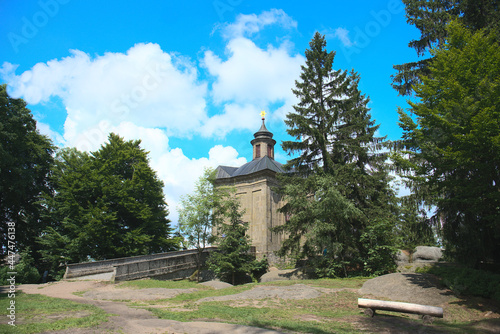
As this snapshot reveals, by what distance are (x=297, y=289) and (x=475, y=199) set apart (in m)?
7.97

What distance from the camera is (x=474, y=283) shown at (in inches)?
463

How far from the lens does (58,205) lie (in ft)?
95.0

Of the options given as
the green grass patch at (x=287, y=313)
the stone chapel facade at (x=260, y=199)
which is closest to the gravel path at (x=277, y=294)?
the green grass patch at (x=287, y=313)

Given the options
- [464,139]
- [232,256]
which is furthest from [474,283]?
[232,256]

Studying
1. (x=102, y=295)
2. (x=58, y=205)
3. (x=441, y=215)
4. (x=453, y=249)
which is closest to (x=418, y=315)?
(x=441, y=215)

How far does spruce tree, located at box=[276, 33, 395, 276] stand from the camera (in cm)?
1862

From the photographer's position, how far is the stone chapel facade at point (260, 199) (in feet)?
110

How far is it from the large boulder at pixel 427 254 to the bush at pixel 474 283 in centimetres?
964

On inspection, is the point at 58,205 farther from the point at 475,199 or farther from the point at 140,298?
the point at 475,199

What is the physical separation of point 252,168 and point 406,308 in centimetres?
3036

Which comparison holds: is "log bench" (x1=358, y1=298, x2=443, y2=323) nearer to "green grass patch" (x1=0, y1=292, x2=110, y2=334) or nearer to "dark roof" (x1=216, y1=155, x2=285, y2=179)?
"green grass patch" (x1=0, y1=292, x2=110, y2=334)

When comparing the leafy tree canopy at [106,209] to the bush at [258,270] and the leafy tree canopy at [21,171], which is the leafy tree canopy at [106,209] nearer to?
the leafy tree canopy at [21,171]

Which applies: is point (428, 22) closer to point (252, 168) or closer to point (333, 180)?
point (333, 180)

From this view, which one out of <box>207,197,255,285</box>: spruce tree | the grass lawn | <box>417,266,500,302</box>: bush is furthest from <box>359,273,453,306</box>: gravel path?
<box>207,197,255,285</box>: spruce tree
